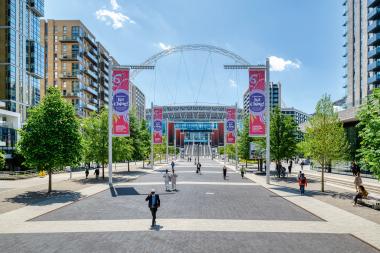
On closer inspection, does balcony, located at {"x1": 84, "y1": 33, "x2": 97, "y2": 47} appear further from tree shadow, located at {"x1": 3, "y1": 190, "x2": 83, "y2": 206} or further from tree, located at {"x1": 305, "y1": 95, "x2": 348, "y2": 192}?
tree, located at {"x1": 305, "y1": 95, "x2": 348, "y2": 192}

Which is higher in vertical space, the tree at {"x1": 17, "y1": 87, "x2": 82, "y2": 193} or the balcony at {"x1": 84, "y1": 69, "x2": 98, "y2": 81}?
the balcony at {"x1": 84, "y1": 69, "x2": 98, "y2": 81}

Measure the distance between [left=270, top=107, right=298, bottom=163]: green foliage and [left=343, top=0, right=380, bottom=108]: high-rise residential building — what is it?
38.2 m

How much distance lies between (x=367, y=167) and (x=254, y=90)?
1476 cm

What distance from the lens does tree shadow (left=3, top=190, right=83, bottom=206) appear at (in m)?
22.0

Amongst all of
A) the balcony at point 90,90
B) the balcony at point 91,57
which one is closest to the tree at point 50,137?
the balcony at point 90,90

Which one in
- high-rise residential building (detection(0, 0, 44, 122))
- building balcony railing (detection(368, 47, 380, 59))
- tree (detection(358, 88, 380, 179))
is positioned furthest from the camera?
building balcony railing (detection(368, 47, 380, 59))

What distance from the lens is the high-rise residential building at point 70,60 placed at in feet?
300

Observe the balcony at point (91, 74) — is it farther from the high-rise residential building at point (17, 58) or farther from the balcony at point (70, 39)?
the high-rise residential building at point (17, 58)

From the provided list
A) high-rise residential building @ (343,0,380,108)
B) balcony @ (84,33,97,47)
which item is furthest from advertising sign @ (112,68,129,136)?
balcony @ (84,33,97,47)

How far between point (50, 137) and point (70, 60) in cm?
7103

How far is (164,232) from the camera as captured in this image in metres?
14.0

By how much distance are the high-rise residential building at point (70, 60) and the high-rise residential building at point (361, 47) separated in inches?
2495

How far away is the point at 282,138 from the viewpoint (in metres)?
39.2

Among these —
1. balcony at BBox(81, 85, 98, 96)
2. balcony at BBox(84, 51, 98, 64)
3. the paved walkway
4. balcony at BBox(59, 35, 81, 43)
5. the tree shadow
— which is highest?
balcony at BBox(59, 35, 81, 43)
